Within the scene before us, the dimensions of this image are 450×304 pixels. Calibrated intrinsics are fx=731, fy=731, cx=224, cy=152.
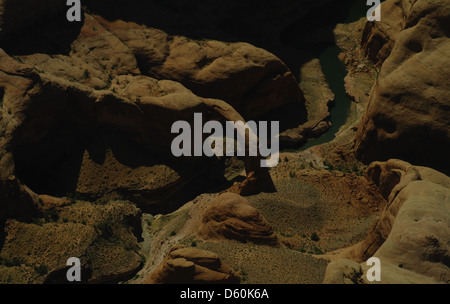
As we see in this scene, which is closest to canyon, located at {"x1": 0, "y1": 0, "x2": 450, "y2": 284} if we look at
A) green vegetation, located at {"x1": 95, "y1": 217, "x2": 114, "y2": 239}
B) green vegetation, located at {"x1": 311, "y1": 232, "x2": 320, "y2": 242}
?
green vegetation, located at {"x1": 311, "y1": 232, "x2": 320, "y2": 242}

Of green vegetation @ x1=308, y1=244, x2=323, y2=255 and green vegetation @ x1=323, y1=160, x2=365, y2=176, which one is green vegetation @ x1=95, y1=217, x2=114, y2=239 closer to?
green vegetation @ x1=308, y1=244, x2=323, y2=255

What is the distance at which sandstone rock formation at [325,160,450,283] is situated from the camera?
38.2 metres

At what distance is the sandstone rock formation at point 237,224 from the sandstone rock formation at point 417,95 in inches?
564

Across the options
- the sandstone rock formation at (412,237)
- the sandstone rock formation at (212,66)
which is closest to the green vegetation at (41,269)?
the sandstone rock formation at (412,237)

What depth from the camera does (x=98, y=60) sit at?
64.8m

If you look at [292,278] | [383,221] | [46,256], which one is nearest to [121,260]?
[46,256]

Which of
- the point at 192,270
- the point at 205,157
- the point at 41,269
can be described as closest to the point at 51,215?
the point at 41,269

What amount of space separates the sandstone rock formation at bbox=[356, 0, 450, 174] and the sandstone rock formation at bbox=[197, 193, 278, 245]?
14338 mm

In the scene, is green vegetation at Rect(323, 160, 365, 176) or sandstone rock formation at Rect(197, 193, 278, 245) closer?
sandstone rock formation at Rect(197, 193, 278, 245)

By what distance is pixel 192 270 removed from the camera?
4219 centimetres

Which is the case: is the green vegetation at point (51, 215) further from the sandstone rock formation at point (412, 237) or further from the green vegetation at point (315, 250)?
the sandstone rock formation at point (412, 237)

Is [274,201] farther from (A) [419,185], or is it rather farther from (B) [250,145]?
(A) [419,185]

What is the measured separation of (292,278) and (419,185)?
33.5 ft

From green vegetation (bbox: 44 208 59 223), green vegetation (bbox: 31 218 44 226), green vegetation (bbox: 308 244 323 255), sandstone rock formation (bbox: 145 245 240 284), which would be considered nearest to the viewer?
sandstone rock formation (bbox: 145 245 240 284)
